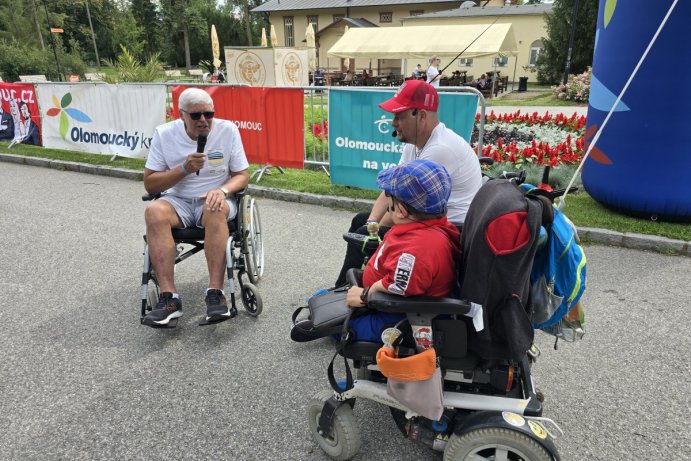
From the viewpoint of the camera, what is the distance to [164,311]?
10.8 ft

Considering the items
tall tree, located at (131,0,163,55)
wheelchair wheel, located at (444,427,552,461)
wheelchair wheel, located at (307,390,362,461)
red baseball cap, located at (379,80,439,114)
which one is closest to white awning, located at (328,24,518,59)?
red baseball cap, located at (379,80,439,114)

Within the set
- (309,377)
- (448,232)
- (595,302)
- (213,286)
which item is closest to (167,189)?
(213,286)

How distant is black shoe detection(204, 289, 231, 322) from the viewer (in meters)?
3.29

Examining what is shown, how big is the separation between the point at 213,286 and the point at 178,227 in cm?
53

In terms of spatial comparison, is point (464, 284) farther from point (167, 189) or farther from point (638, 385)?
point (167, 189)

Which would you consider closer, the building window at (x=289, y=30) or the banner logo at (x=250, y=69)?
the banner logo at (x=250, y=69)

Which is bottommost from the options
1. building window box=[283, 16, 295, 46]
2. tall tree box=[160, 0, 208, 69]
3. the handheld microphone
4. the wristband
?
the wristband

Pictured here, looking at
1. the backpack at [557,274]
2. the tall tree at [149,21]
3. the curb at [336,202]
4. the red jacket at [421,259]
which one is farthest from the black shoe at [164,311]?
the tall tree at [149,21]

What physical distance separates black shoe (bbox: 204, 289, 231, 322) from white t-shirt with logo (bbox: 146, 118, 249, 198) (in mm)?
849

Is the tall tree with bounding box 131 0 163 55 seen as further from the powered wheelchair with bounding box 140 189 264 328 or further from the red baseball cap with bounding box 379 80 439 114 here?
the red baseball cap with bounding box 379 80 439 114

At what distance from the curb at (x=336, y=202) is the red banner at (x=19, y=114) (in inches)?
25.8

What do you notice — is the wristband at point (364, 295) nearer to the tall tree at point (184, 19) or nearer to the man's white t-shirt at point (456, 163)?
the man's white t-shirt at point (456, 163)

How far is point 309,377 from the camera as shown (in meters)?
2.95

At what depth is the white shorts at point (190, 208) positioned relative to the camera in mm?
3639
